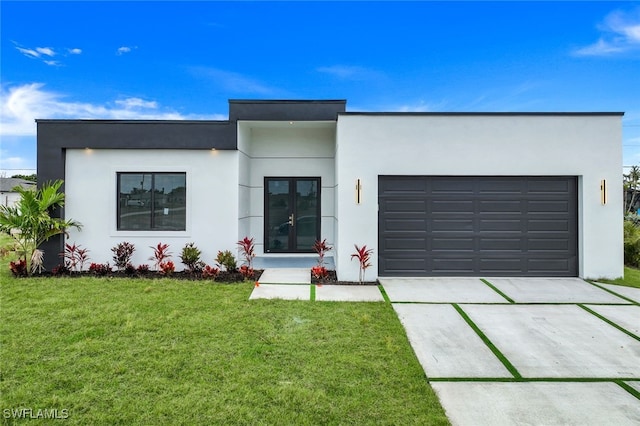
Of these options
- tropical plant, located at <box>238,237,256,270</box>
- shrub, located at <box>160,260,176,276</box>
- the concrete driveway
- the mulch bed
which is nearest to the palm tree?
the concrete driveway

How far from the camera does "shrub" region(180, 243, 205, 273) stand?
6.83m

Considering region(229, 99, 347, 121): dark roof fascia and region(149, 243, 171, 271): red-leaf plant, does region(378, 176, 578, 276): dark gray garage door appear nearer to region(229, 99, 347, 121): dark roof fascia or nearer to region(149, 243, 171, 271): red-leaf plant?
region(229, 99, 347, 121): dark roof fascia

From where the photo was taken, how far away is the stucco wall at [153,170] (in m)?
7.06

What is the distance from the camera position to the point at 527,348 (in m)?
3.55

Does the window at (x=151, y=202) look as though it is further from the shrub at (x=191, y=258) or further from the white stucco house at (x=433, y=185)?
the shrub at (x=191, y=258)

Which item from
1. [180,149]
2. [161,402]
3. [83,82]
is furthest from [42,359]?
[83,82]

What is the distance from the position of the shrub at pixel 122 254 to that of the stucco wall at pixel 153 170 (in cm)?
20

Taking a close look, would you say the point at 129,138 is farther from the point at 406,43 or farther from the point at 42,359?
the point at 406,43

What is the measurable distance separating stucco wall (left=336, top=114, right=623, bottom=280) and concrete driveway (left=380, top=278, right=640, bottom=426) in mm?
1033

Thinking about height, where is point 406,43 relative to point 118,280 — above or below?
above

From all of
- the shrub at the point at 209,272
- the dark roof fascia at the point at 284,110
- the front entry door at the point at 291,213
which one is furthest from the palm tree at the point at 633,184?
the shrub at the point at 209,272

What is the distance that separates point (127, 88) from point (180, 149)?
38.1ft

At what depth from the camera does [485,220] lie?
6.52 meters

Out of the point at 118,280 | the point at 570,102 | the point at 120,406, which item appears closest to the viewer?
the point at 120,406
